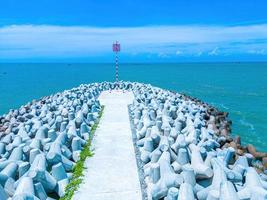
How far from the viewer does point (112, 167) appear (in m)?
9.45

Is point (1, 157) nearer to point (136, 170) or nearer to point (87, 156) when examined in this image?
point (87, 156)

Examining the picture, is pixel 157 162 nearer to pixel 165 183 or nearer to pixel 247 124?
pixel 165 183

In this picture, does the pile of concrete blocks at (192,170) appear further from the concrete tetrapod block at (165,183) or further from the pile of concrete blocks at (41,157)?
the pile of concrete blocks at (41,157)

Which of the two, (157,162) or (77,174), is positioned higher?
(157,162)

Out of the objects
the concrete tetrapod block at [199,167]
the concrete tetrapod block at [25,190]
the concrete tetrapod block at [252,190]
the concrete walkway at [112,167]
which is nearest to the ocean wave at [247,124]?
the concrete walkway at [112,167]

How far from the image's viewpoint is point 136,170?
30.2 ft

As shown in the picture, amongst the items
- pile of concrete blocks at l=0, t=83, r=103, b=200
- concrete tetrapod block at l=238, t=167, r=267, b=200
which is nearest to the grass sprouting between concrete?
pile of concrete blocks at l=0, t=83, r=103, b=200

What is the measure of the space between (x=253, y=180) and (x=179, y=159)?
192cm

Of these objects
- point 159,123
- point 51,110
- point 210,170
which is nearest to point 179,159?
point 210,170

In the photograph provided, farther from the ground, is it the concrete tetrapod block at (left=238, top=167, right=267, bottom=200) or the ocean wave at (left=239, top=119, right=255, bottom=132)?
the concrete tetrapod block at (left=238, top=167, right=267, bottom=200)

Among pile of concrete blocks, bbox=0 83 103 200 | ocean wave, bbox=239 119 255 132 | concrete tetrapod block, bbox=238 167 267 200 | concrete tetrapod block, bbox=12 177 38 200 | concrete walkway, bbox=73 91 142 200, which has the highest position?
concrete tetrapod block, bbox=238 167 267 200

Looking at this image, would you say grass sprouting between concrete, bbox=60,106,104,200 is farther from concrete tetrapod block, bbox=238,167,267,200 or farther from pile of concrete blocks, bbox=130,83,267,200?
concrete tetrapod block, bbox=238,167,267,200

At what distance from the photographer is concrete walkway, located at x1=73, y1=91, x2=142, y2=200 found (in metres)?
7.89

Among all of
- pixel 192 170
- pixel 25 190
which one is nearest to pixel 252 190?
pixel 192 170
